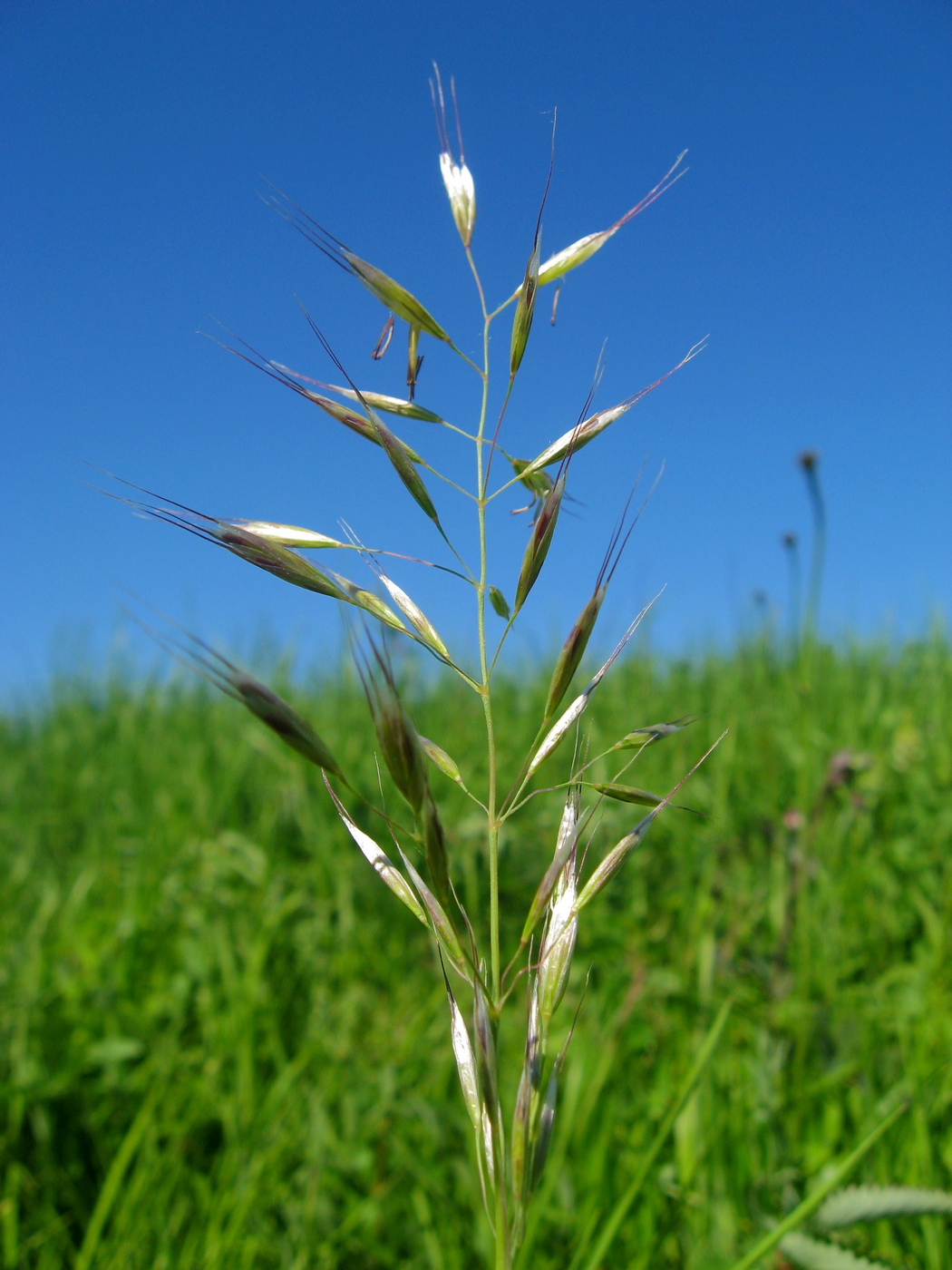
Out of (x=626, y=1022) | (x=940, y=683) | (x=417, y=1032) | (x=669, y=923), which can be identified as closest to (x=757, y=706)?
(x=940, y=683)

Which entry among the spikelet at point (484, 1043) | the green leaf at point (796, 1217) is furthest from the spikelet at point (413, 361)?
the green leaf at point (796, 1217)

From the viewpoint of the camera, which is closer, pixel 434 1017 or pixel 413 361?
pixel 413 361

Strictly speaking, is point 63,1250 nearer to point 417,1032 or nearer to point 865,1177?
point 417,1032

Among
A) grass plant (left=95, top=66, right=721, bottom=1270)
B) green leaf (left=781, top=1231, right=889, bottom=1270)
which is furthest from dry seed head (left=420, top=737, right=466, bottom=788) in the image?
green leaf (left=781, top=1231, right=889, bottom=1270)

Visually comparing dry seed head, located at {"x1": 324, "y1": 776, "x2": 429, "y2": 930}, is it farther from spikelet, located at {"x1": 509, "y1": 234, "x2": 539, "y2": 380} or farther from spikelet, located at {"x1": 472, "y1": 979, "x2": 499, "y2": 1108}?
spikelet, located at {"x1": 509, "y1": 234, "x2": 539, "y2": 380}

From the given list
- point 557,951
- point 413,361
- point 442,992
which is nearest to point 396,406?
point 413,361

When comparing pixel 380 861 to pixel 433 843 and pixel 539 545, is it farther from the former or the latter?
pixel 539 545
